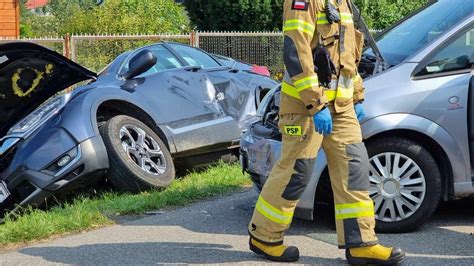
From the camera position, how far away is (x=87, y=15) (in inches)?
738

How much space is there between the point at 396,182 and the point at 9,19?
17118 mm

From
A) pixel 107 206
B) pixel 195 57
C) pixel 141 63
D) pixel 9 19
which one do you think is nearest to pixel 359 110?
pixel 107 206

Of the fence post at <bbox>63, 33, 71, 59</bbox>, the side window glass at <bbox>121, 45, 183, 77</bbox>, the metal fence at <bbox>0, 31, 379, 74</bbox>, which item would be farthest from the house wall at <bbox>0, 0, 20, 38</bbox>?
the side window glass at <bbox>121, 45, 183, 77</bbox>

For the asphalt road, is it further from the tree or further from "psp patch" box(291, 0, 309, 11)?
the tree

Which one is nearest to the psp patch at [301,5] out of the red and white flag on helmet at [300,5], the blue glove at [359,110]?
the red and white flag on helmet at [300,5]

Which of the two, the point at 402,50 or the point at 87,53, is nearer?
the point at 402,50

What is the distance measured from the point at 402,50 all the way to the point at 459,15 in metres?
0.50

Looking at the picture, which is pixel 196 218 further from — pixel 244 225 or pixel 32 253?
pixel 32 253

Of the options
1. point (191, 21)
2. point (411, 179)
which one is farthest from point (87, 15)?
point (411, 179)

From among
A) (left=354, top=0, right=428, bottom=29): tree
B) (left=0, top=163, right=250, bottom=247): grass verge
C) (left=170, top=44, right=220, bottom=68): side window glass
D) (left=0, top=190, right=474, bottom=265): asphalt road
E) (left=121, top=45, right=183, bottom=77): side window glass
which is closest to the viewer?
(left=0, top=190, right=474, bottom=265): asphalt road

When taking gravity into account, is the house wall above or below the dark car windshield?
below

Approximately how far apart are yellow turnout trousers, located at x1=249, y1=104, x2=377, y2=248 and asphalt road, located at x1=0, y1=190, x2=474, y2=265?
0.33 metres

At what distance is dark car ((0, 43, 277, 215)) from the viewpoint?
19.2ft

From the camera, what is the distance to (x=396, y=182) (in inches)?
190
